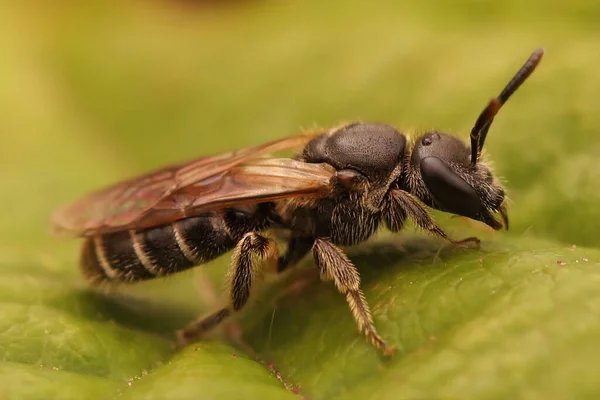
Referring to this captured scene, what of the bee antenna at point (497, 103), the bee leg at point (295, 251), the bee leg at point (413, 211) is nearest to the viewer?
the bee antenna at point (497, 103)

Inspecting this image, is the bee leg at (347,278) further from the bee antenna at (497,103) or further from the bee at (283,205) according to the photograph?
the bee antenna at (497,103)

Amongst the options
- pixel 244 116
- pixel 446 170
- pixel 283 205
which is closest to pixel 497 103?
pixel 446 170

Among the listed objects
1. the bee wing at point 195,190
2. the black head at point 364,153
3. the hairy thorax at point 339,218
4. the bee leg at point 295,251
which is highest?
the black head at point 364,153

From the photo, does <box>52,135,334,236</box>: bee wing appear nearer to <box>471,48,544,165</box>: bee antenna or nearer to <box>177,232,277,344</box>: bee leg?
<box>177,232,277,344</box>: bee leg

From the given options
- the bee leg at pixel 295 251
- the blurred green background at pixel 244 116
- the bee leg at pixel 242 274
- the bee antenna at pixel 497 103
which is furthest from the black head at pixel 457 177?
the bee leg at pixel 242 274

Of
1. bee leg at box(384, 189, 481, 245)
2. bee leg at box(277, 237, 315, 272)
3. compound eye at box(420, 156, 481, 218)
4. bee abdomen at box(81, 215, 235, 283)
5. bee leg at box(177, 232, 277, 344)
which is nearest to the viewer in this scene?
compound eye at box(420, 156, 481, 218)

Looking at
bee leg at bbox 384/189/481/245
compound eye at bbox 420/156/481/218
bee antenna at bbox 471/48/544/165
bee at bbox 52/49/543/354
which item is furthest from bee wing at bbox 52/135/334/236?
bee antenna at bbox 471/48/544/165
